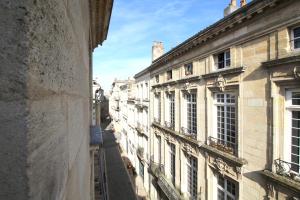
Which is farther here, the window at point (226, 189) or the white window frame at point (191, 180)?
the white window frame at point (191, 180)

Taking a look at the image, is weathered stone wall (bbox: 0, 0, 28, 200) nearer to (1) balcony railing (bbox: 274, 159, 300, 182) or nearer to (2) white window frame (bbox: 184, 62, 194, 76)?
(1) balcony railing (bbox: 274, 159, 300, 182)

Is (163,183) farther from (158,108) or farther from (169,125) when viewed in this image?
(158,108)

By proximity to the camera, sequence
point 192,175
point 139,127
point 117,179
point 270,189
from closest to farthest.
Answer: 1. point 270,189
2. point 192,175
3. point 117,179
4. point 139,127

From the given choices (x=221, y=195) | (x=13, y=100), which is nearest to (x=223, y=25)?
(x=221, y=195)

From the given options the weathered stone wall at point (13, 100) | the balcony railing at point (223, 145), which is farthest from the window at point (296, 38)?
the weathered stone wall at point (13, 100)

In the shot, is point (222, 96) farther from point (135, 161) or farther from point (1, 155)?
point (135, 161)

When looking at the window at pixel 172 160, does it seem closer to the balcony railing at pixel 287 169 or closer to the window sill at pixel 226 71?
the window sill at pixel 226 71

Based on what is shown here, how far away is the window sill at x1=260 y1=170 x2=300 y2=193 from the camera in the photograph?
6211 mm

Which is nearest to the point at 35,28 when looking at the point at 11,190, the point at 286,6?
the point at 11,190

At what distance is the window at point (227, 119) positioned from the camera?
29.9ft

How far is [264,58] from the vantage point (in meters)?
7.40

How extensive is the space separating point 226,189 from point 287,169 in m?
3.62

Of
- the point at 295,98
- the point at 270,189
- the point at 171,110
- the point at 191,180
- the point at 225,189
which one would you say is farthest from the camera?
the point at 171,110

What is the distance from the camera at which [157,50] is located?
2136 centimetres
